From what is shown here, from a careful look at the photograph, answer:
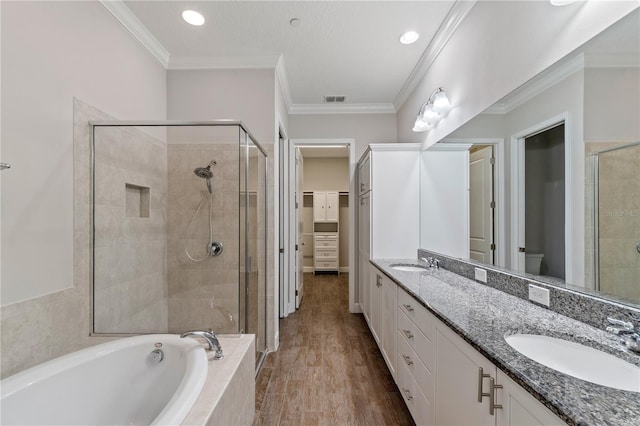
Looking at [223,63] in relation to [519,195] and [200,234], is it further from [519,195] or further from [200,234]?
[519,195]

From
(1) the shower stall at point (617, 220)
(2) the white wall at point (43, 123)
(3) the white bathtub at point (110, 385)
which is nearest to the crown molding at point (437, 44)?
(1) the shower stall at point (617, 220)

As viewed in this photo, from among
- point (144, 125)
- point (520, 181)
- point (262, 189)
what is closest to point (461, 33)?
point (520, 181)

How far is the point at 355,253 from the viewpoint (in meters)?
3.71

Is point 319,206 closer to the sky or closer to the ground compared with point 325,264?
closer to the sky

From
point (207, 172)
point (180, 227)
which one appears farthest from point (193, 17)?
point (180, 227)

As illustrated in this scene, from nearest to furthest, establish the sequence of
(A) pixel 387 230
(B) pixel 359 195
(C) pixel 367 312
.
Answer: (A) pixel 387 230
(C) pixel 367 312
(B) pixel 359 195

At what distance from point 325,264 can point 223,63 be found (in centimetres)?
456

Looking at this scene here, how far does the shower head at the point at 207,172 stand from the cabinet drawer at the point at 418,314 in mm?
1693

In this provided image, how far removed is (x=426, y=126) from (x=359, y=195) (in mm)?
1260

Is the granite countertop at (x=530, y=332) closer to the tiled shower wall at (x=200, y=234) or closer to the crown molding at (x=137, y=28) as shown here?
the tiled shower wall at (x=200, y=234)

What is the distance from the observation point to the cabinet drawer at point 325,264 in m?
6.12

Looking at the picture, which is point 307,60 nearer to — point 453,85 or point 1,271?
point 453,85

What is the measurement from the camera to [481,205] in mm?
1931

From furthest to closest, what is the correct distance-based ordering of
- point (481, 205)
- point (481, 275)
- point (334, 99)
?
point (334, 99) → point (481, 205) → point (481, 275)
